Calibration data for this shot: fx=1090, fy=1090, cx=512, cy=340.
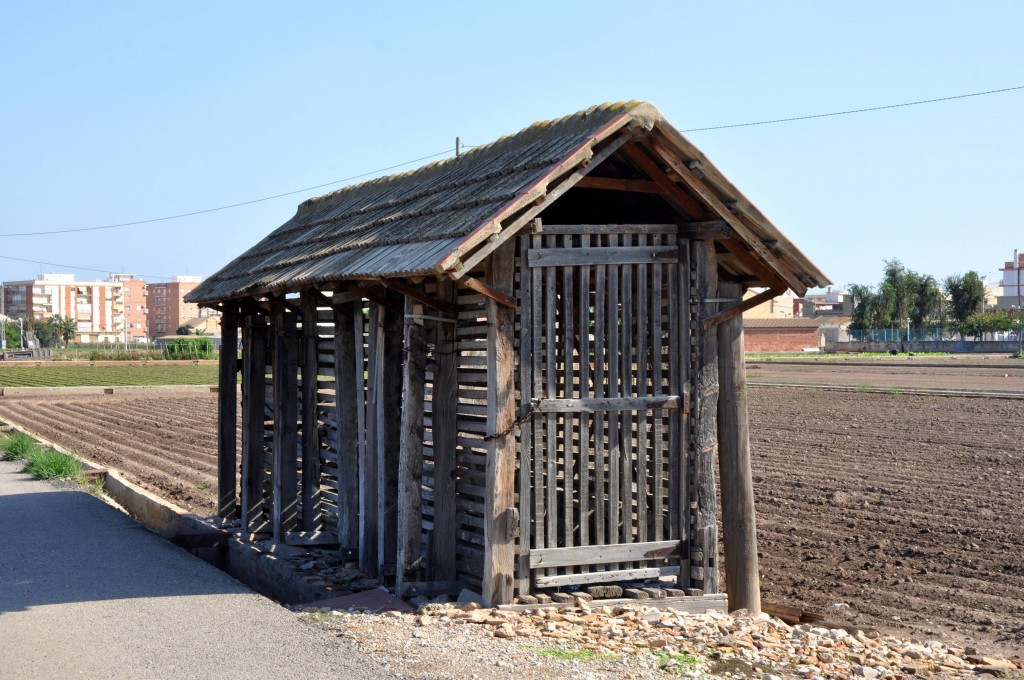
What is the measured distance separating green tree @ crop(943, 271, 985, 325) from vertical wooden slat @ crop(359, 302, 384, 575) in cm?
11144

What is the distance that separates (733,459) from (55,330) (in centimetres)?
16391

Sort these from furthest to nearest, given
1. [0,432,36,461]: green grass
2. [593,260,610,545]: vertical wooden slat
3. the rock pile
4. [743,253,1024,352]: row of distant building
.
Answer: [743,253,1024,352]: row of distant building
[0,432,36,461]: green grass
[593,260,610,545]: vertical wooden slat
the rock pile

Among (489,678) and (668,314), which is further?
(668,314)

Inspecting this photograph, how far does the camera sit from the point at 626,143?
8.45m

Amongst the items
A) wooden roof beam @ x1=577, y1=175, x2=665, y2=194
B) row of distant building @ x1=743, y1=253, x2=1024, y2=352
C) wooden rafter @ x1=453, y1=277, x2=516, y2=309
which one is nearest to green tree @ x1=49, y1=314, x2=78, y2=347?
row of distant building @ x1=743, y1=253, x2=1024, y2=352

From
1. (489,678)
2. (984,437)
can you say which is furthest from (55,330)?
(489,678)

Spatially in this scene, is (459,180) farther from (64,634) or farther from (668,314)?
(64,634)

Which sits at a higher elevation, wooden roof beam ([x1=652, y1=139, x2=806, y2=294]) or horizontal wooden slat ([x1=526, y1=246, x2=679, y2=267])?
wooden roof beam ([x1=652, y1=139, x2=806, y2=294])

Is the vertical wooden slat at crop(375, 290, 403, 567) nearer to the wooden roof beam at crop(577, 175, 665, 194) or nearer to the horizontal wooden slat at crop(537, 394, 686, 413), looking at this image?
the horizontal wooden slat at crop(537, 394, 686, 413)

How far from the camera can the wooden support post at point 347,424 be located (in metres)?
10.1

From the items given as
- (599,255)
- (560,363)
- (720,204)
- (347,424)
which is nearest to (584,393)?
(560,363)

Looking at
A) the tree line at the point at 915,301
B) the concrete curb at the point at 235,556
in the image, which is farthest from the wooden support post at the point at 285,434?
the tree line at the point at 915,301

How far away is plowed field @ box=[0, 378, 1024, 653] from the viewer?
10.0 metres

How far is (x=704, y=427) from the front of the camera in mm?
8758
